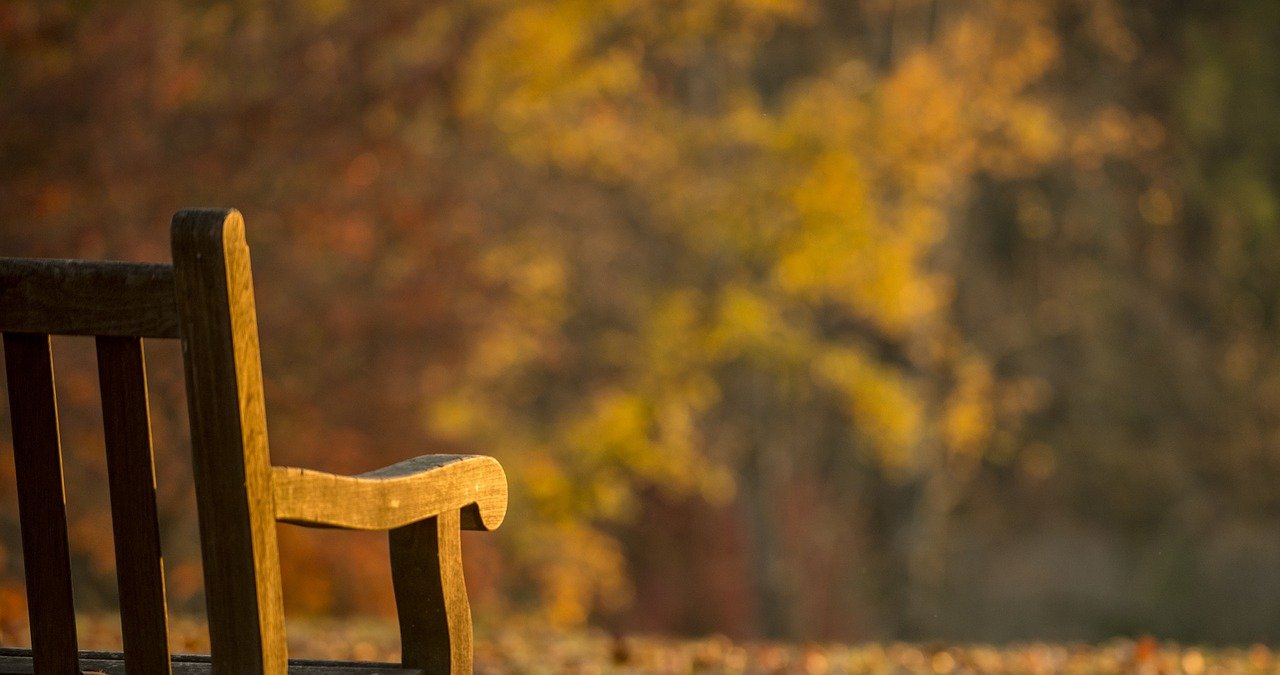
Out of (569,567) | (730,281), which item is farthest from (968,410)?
(569,567)

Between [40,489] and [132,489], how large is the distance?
15cm

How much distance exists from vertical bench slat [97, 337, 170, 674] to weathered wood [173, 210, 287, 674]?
0.12 m

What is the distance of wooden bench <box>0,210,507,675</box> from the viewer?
1542 millimetres

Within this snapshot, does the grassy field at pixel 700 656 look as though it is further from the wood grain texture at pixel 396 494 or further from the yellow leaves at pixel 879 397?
the yellow leaves at pixel 879 397

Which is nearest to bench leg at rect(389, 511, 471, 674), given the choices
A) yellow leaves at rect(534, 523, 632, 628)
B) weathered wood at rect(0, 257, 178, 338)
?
weathered wood at rect(0, 257, 178, 338)

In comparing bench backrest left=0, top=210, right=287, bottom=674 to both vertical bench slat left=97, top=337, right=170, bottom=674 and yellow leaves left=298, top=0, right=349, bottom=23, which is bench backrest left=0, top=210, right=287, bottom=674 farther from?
yellow leaves left=298, top=0, right=349, bottom=23

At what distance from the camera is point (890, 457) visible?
38.3 feet

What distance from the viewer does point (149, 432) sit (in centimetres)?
165

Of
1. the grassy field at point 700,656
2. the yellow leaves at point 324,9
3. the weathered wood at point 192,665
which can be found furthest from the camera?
the yellow leaves at point 324,9

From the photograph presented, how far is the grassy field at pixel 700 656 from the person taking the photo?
15.7ft

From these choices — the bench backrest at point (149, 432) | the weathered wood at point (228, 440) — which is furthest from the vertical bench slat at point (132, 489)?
the weathered wood at point (228, 440)

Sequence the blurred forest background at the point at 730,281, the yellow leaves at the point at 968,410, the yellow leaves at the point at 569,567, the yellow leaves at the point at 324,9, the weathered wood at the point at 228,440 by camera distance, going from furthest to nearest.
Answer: the yellow leaves at the point at 968,410 < the yellow leaves at the point at 569,567 < the yellow leaves at the point at 324,9 < the blurred forest background at the point at 730,281 < the weathered wood at the point at 228,440

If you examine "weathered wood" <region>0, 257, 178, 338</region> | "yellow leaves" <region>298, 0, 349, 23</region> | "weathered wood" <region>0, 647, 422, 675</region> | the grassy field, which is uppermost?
"yellow leaves" <region>298, 0, 349, 23</region>

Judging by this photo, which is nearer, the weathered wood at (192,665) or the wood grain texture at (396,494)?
the wood grain texture at (396,494)
